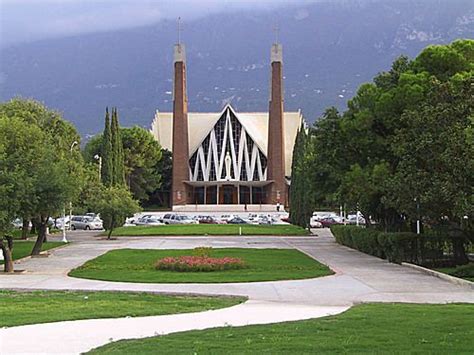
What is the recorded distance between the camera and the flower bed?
2670 cm

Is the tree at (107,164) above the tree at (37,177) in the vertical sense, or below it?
above

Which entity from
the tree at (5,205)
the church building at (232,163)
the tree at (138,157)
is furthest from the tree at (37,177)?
the church building at (232,163)

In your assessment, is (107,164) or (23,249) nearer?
(23,249)

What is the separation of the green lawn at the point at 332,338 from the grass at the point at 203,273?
11.0 m

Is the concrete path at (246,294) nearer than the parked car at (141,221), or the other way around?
the concrete path at (246,294)

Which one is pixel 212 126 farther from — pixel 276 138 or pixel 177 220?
pixel 177 220

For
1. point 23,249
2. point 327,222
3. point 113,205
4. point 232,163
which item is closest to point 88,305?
point 23,249

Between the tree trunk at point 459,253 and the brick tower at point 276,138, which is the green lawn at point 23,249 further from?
the brick tower at point 276,138

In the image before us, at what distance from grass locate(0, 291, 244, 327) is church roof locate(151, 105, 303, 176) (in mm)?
98152

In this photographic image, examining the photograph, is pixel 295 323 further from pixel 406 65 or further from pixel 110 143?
pixel 110 143

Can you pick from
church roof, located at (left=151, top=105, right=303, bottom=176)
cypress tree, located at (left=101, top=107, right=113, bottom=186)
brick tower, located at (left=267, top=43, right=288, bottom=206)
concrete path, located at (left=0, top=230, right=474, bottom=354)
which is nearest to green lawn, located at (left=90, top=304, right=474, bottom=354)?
concrete path, located at (left=0, top=230, right=474, bottom=354)

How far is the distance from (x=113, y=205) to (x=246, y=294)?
33712 millimetres

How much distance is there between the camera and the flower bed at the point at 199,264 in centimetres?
2670

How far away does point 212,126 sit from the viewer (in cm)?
11956
